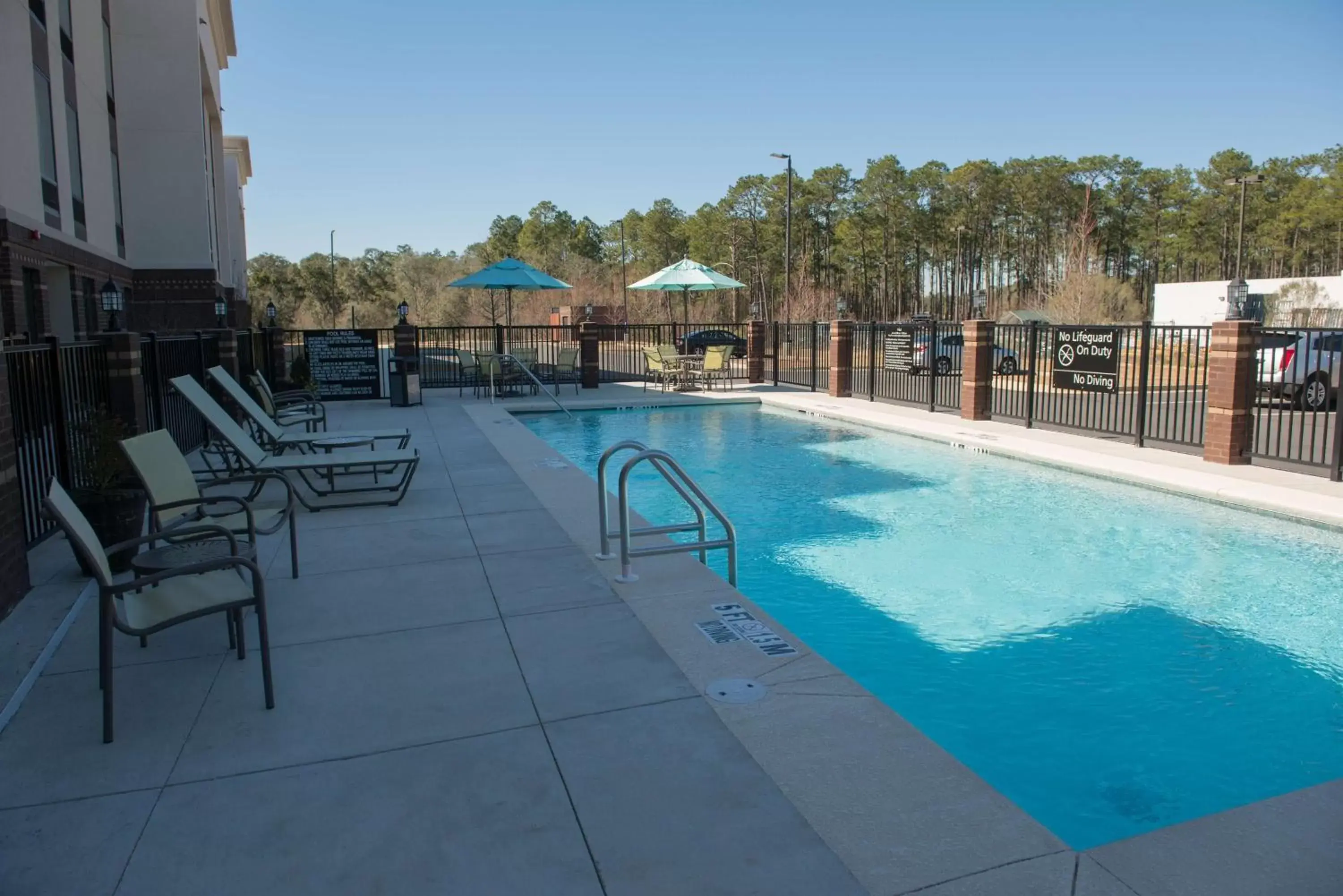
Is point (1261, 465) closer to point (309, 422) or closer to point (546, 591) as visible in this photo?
point (546, 591)

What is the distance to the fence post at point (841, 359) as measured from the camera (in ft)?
61.0

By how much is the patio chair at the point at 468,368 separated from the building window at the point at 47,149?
311 inches

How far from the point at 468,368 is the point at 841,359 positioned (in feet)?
31.3

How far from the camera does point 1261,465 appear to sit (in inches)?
418

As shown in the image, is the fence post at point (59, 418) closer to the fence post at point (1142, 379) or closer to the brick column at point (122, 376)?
the brick column at point (122, 376)

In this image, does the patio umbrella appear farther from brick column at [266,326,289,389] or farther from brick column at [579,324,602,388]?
brick column at [266,326,289,389]

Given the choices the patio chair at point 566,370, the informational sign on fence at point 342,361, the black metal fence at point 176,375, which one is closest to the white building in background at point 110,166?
the black metal fence at point 176,375

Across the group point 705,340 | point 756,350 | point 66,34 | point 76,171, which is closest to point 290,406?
point 76,171

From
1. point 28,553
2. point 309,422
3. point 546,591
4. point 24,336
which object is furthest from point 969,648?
point 24,336

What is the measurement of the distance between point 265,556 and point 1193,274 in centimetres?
9457

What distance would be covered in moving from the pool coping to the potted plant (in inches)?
151

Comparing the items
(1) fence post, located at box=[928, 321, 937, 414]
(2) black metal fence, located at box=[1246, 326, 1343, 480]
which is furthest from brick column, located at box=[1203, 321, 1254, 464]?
(1) fence post, located at box=[928, 321, 937, 414]

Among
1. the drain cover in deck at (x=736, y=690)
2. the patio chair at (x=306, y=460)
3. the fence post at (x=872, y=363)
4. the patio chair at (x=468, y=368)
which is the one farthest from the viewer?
the patio chair at (x=468, y=368)

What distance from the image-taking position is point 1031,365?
523 inches
